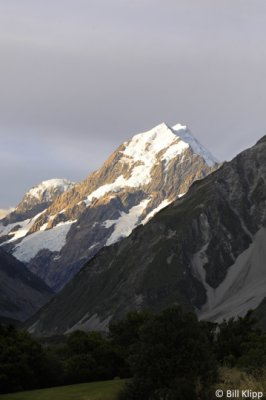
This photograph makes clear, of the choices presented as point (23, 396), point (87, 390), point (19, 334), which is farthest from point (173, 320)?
point (19, 334)

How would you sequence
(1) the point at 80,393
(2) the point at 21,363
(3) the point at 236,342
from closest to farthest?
(1) the point at 80,393, (2) the point at 21,363, (3) the point at 236,342

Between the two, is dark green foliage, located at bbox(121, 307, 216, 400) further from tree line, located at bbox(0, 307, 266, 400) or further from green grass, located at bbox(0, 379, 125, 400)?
green grass, located at bbox(0, 379, 125, 400)

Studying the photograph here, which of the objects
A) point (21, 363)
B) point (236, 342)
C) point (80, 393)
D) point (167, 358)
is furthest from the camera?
Answer: point (236, 342)

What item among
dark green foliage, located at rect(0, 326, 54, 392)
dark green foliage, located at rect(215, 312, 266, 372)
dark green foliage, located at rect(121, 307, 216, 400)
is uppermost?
dark green foliage, located at rect(0, 326, 54, 392)

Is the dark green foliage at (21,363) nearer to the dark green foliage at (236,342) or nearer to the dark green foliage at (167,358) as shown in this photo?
the dark green foliage at (236,342)

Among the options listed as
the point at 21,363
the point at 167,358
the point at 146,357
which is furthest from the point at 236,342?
the point at 146,357

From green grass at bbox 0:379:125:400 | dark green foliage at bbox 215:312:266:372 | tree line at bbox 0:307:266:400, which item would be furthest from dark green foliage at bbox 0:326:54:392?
dark green foliage at bbox 215:312:266:372

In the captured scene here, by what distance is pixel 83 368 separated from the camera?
97375mm

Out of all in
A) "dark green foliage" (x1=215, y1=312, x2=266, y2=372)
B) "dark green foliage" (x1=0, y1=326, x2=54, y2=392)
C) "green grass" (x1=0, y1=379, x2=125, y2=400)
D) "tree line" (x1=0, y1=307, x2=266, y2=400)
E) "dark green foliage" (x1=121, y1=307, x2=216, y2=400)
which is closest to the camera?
"dark green foliage" (x1=121, y1=307, x2=216, y2=400)

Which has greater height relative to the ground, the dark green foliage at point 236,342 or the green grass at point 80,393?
the green grass at point 80,393

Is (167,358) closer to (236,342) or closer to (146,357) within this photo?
(146,357)

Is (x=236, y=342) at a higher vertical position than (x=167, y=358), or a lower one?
lower

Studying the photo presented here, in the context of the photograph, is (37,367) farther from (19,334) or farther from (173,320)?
(173,320)

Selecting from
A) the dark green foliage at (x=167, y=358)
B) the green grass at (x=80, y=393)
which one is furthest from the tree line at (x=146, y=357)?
the green grass at (x=80, y=393)
